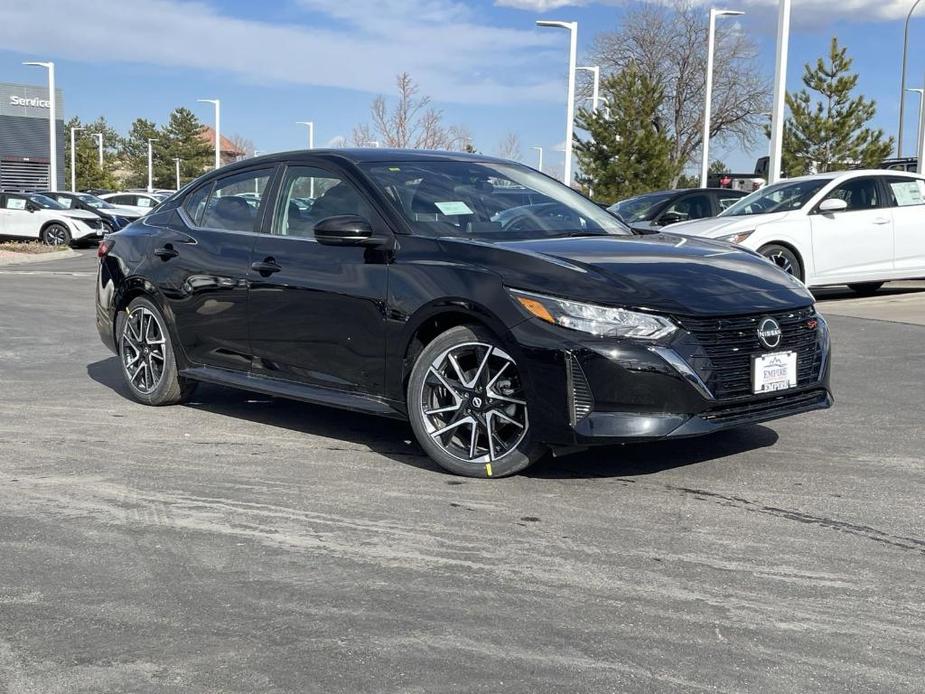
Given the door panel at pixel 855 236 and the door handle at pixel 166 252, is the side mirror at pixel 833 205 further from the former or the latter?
the door handle at pixel 166 252

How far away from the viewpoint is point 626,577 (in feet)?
13.1

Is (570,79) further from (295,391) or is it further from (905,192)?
(295,391)

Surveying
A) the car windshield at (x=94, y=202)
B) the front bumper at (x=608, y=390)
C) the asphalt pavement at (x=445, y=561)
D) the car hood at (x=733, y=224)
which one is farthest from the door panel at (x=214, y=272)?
the car windshield at (x=94, y=202)

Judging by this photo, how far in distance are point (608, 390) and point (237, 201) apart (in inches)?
114

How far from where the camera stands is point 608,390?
16.1ft

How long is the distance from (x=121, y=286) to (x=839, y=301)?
9.71m

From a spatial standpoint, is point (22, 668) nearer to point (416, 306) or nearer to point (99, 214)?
point (416, 306)

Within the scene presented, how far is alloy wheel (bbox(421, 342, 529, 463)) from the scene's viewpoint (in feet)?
17.2

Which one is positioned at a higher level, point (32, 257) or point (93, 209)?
point (93, 209)

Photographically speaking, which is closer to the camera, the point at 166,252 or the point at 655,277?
the point at 655,277

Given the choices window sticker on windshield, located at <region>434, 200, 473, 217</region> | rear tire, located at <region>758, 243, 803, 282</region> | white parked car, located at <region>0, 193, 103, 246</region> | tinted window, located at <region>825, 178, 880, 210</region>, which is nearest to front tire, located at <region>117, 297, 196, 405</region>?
window sticker on windshield, located at <region>434, 200, 473, 217</region>

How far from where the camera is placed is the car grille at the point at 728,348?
4996mm

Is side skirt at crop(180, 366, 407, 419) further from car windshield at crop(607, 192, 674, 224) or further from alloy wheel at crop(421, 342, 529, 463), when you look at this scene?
car windshield at crop(607, 192, 674, 224)

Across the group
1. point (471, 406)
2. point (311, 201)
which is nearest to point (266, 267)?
point (311, 201)
